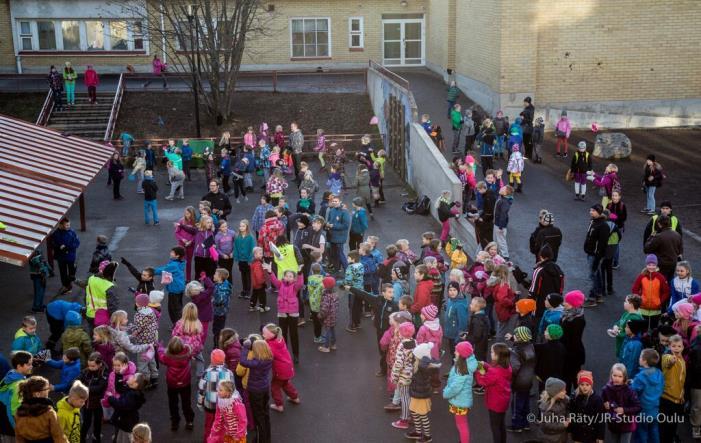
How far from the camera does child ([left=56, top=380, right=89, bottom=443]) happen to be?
30.0ft

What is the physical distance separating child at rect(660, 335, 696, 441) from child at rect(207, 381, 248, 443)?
16.8ft

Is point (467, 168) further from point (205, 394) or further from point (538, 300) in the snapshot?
point (205, 394)

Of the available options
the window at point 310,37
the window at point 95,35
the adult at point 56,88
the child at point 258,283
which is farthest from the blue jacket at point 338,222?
the window at point 95,35

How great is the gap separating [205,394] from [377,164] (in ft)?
43.6

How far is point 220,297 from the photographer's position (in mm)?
12844

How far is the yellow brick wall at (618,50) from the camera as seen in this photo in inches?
1125

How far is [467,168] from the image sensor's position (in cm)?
2041

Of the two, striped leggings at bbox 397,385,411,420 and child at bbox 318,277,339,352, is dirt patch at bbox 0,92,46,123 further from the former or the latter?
striped leggings at bbox 397,385,411,420

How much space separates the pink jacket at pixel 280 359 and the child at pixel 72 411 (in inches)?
97.4

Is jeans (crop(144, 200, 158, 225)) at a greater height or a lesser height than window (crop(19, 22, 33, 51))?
lesser

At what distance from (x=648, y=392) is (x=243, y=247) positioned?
804 centimetres

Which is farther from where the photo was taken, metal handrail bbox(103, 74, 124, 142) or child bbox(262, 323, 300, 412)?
metal handrail bbox(103, 74, 124, 142)

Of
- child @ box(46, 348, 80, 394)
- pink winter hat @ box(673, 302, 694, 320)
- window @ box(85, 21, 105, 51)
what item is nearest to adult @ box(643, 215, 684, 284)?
pink winter hat @ box(673, 302, 694, 320)

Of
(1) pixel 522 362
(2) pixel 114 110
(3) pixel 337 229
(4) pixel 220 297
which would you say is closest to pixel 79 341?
(4) pixel 220 297
